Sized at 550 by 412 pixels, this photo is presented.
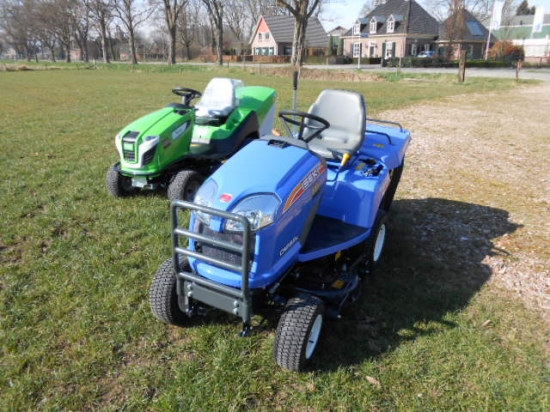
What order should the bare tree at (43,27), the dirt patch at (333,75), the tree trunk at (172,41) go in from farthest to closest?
the bare tree at (43,27), the tree trunk at (172,41), the dirt patch at (333,75)

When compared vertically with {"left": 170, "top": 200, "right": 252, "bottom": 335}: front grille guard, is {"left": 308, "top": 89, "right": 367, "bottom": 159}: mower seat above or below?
above

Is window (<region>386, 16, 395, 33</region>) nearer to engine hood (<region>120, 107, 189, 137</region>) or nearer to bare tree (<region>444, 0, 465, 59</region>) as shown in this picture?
bare tree (<region>444, 0, 465, 59</region>)

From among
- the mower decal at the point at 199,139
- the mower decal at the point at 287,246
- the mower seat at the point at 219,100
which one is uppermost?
the mower seat at the point at 219,100

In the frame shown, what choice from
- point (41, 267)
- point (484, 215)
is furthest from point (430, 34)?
point (41, 267)

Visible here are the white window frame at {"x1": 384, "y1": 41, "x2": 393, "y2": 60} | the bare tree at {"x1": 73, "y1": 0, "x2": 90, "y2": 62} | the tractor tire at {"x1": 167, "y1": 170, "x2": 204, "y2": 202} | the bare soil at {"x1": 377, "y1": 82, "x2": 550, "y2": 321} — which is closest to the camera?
the bare soil at {"x1": 377, "y1": 82, "x2": 550, "y2": 321}

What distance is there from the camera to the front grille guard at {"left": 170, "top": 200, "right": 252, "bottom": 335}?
2.15 m

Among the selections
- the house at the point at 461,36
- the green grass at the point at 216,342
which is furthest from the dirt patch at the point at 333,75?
the house at the point at 461,36

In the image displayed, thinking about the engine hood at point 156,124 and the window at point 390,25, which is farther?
the window at point 390,25

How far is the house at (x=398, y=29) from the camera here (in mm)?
44938

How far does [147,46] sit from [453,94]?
83.7m

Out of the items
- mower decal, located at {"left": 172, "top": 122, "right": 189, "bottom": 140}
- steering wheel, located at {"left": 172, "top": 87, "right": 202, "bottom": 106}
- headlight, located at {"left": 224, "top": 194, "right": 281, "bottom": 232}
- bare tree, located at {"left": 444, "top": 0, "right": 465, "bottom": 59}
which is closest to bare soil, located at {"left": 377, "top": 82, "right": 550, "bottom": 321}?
headlight, located at {"left": 224, "top": 194, "right": 281, "bottom": 232}

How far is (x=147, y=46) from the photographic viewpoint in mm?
87250

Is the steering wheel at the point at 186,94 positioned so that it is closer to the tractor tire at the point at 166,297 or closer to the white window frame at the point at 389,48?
the tractor tire at the point at 166,297

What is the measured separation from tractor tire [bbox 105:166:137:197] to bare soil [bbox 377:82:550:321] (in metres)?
3.43
